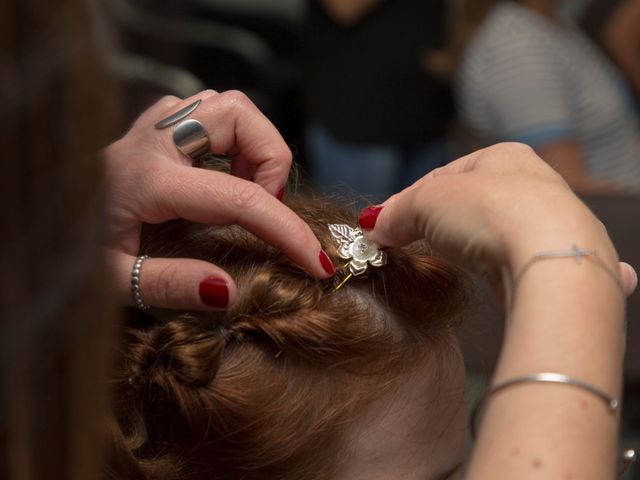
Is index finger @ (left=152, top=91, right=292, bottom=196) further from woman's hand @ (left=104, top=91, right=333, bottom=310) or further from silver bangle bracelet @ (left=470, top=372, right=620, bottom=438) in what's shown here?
silver bangle bracelet @ (left=470, top=372, right=620, bottom=438)

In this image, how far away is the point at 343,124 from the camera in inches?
96.1

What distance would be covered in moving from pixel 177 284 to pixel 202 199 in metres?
0.08

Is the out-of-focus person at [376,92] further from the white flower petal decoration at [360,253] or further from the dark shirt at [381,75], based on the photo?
the white flower petal decoration at [360,253]

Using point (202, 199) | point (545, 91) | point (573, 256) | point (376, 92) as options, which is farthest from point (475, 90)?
point (573, 256)

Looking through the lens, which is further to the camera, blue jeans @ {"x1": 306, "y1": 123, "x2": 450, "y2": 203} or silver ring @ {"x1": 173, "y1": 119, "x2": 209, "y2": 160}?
blue jeans @ {"x1": 306, "y1": 123, "x2": 450, "y2": 203}

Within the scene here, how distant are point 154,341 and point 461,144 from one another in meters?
1.49

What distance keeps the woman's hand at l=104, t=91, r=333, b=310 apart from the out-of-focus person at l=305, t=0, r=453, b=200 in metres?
1.31

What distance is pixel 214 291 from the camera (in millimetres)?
892

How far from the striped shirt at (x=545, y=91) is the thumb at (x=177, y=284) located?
1.35 meters

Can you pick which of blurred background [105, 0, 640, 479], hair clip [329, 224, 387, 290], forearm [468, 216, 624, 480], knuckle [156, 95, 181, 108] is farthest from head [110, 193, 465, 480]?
blurred background [105, 0, 640, 479]

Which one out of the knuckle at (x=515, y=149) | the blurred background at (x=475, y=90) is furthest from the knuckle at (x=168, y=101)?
the blurred background at (x=475, y=90)

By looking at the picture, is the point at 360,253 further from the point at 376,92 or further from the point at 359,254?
the point at 376,92

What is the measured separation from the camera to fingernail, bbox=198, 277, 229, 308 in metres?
0.89

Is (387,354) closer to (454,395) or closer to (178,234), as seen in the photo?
(454,395)
